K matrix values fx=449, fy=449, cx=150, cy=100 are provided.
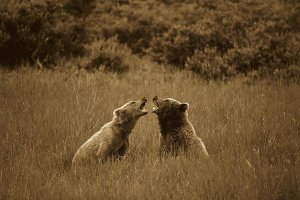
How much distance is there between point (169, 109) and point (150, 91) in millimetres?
3303

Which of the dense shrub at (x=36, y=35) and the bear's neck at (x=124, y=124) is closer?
the bear's neck at (x=124, y=124)

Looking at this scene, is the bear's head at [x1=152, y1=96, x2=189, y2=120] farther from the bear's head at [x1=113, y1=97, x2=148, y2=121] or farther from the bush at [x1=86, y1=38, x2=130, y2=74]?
the bush at [x1=86, y1=38, x2=130, y2=74]

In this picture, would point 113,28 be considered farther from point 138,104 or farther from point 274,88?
point 138,104

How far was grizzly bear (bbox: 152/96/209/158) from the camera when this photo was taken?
618cm

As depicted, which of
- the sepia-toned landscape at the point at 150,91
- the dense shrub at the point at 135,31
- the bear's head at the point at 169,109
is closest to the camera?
the sepia-toned landscape at the point at 150,91

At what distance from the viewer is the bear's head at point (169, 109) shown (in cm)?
678

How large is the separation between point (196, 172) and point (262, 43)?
27.6 ft

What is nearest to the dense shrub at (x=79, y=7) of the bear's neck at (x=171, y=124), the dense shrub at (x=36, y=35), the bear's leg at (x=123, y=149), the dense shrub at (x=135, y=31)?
the dense shrub at (x=36, y=35)

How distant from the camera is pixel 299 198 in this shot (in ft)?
15.7

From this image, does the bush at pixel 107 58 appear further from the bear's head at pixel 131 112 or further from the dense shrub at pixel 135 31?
the bear's head at pixel 131 112

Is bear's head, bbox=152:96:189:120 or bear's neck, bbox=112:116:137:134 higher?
bear's head, bbox=152:96:189:120

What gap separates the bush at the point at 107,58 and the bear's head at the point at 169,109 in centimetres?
567

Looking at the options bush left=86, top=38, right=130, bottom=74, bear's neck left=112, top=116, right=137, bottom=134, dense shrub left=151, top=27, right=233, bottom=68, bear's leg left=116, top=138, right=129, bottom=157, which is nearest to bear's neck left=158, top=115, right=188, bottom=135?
bear's neck left=112, top=116, right=137, bottom=134

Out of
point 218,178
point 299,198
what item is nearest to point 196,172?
point 218,178
